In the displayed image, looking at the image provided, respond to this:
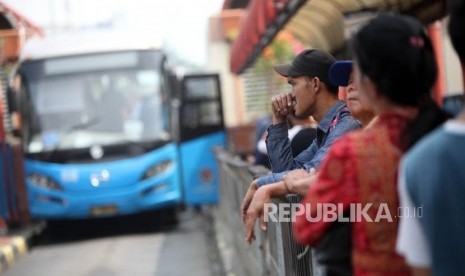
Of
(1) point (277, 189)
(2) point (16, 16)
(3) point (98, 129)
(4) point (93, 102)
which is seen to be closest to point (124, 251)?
(3) point (98, 129)

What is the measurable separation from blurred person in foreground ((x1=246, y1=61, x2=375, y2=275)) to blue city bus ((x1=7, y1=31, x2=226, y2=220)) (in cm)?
1018

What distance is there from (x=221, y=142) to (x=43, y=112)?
10.1 ft

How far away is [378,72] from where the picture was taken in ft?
8.40

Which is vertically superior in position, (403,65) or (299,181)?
(403,65)

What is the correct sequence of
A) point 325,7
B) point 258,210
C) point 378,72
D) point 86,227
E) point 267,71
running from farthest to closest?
point 267,71 → point 86,227 → point 325,7 → point 258,210 → point 378,72

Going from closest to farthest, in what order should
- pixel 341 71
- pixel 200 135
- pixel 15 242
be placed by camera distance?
pixel 341 71
pixel 15 242
pixel 200 135

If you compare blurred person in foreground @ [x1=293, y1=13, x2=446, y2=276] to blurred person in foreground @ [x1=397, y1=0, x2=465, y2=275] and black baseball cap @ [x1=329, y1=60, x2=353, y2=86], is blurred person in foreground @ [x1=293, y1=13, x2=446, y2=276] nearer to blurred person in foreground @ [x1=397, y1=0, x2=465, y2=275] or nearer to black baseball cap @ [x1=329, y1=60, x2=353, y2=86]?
blurred person in foreground @ [x1=397, y1=0, x2=465, y2=275]

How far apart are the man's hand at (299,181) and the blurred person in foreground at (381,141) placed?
24.2 inches

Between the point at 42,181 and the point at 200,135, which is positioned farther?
the point at 200,135

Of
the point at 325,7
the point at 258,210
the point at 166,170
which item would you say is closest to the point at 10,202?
the point at 166,170

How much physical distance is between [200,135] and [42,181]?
275cm

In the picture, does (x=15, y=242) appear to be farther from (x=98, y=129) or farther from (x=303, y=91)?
(x=303, y=91)

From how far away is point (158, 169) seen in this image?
551 inches

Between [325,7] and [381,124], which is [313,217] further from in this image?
[325,7]
